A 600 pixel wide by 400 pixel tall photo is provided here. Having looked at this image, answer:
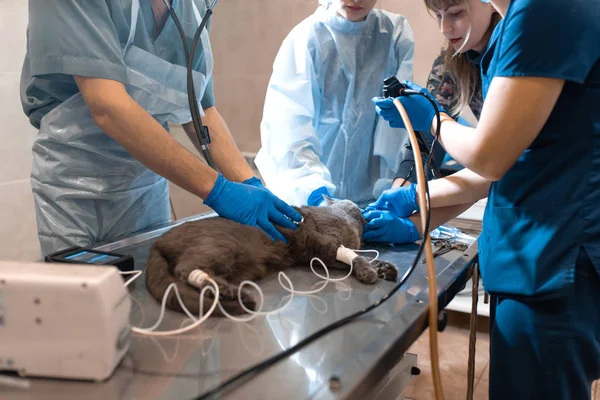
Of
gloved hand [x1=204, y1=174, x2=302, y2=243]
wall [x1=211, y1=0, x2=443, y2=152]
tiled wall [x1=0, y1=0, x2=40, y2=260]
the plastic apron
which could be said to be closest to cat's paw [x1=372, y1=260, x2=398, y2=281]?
gloved hand [x1=204, y1=174, x2=302, y2=243]

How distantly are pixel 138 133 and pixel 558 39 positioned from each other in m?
0.91

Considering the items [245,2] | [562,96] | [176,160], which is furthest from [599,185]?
[245,2]

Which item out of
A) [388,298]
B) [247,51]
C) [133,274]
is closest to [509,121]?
[388,298]

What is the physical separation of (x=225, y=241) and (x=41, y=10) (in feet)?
2.28

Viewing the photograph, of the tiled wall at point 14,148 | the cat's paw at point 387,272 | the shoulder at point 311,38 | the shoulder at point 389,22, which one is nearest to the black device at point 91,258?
the cat's paw at point 387,272

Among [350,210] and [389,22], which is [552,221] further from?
[389,22]

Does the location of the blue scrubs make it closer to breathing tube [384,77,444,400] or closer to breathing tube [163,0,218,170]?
breathing tube [384,77,444,400]

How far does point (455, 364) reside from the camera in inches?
100

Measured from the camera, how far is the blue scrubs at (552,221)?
90cm

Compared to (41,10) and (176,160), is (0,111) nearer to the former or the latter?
(41,10)

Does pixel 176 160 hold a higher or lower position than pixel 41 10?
lower

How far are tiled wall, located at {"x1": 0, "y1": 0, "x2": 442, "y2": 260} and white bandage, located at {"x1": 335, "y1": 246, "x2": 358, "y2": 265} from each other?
185cm

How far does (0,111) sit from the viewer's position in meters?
2.25

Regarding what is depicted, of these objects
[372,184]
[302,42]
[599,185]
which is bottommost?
[372,184]
